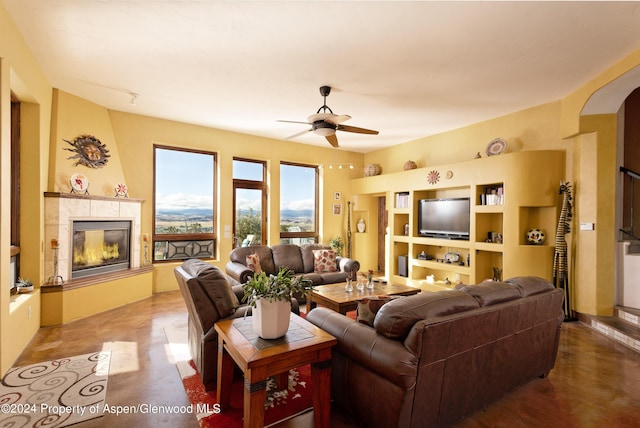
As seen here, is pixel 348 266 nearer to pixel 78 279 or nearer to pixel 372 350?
pixel 372 350

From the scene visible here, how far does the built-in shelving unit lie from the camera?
4.39 metres

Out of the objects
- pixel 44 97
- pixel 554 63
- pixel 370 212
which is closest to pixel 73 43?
pixel 44 97

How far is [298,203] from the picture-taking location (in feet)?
23.3

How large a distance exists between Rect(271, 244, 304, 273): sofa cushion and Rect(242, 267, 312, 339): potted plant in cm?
325

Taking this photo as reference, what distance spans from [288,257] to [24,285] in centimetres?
334

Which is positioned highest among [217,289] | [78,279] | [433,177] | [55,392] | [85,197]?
[433,177]

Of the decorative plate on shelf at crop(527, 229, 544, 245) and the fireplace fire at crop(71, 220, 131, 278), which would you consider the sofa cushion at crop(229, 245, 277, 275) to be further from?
the decorative plate on shelf at crop(527, 229, 544, 245)

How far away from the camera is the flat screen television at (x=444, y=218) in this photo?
17.5ft

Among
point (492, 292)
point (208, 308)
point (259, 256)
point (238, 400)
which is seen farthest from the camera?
point (259, 256)

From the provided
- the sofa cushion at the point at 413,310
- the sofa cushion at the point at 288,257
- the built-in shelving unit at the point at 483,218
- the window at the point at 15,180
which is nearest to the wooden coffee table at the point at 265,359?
the sofa cushion at the point at 413,310

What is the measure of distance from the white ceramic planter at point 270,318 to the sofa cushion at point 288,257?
327 centimetres

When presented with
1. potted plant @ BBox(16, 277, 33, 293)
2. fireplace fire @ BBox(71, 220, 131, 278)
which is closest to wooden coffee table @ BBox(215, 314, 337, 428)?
potted plant @ BBox(16, 277, 33, 293)

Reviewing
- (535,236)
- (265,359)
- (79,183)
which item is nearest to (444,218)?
(535,236)

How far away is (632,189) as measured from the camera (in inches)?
169
